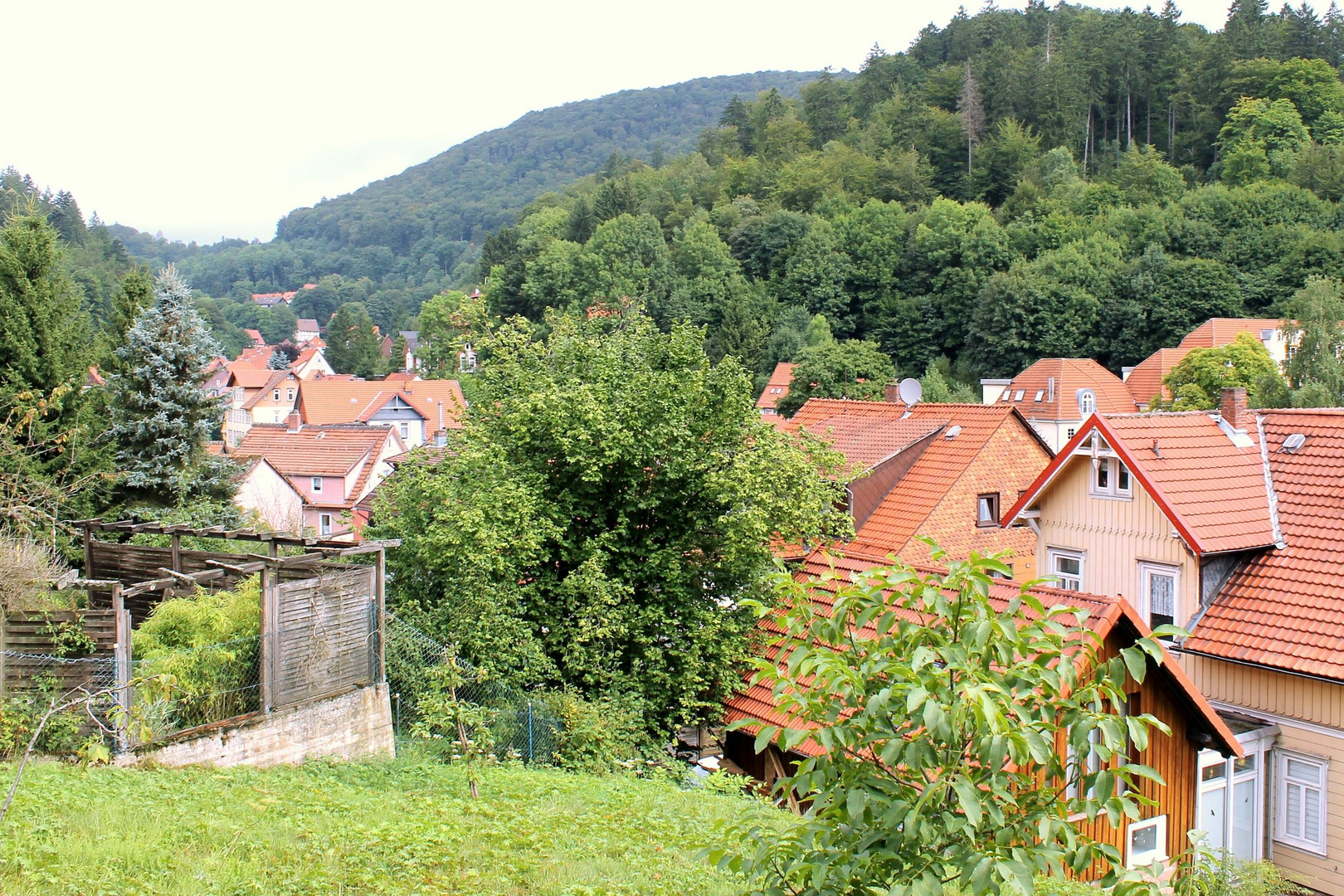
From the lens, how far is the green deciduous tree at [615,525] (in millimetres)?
15336

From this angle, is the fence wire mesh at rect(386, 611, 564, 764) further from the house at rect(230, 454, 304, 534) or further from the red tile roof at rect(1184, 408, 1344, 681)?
the house at rect(230, 454, 304, 534)

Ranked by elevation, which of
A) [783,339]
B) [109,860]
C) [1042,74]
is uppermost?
[1042,74]

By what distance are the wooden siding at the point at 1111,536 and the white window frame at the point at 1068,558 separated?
0.16ft

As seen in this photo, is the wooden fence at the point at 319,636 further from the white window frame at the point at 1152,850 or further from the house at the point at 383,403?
the house at the point at 383,403

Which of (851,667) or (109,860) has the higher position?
(851,667)

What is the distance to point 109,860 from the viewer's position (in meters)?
7.28

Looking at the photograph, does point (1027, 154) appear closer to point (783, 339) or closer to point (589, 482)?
point (783, 339)

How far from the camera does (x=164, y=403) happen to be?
71.2 feet

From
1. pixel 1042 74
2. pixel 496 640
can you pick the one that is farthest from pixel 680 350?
pixel 1042 74

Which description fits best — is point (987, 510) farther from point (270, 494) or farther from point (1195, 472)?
point (270, 494)

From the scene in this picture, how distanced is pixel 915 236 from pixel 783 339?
1880 cm

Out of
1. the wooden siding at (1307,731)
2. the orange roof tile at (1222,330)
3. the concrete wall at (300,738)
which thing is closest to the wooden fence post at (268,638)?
the concrete wall at (300,738)

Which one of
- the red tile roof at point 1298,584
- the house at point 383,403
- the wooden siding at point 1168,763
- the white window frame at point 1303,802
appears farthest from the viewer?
the house at point 383,403

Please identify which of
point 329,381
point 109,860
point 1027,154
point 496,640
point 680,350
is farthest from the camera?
point 1027,154
